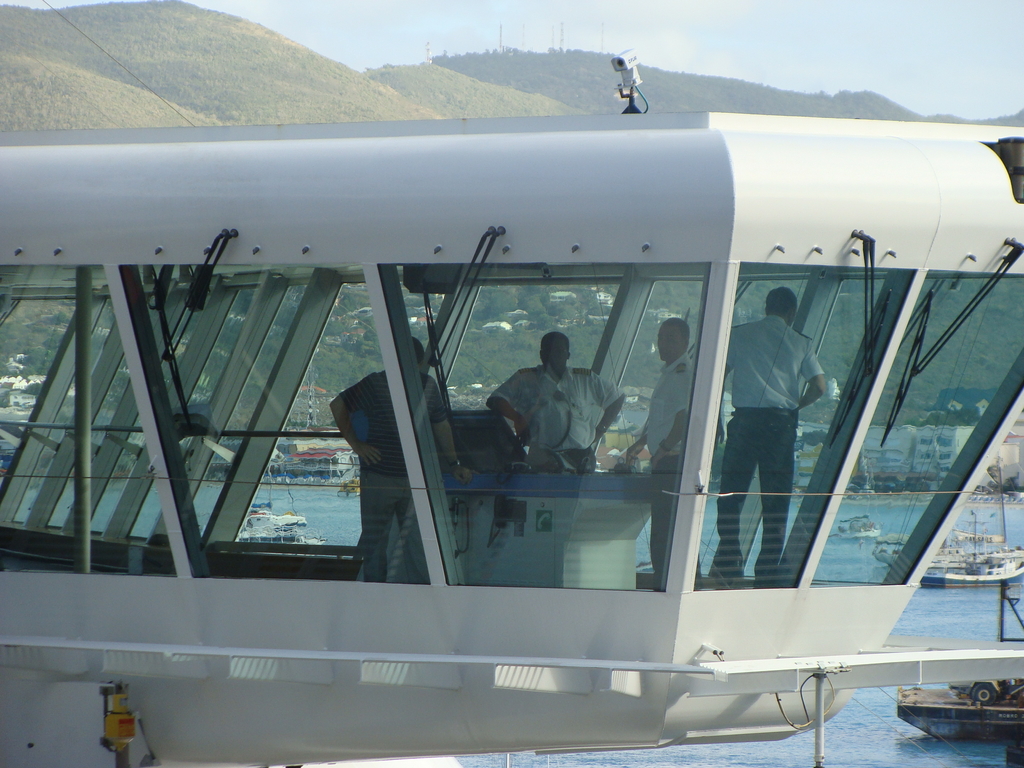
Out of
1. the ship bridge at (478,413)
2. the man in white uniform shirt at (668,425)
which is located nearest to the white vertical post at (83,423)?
the ship bridge at (478,413)

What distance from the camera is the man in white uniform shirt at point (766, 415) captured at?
5773 mm

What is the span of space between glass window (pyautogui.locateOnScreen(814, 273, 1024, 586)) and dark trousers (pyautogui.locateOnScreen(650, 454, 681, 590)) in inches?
41.1

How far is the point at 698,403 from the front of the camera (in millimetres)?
5680

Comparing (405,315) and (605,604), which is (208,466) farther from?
(605,604)

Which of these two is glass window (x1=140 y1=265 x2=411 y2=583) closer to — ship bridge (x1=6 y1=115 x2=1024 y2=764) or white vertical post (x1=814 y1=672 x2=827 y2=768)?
ship bridge (x1=6 y1=115 x2=1024 y2=764)

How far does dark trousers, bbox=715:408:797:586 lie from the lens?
585cm

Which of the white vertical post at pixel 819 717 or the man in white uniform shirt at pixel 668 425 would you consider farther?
the white vertical post at pixel 819 717

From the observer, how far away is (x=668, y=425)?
575 centimetres

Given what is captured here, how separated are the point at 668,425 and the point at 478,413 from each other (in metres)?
1.11

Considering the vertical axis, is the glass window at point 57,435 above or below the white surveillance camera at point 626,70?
below

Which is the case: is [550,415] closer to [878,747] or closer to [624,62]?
[624,62]

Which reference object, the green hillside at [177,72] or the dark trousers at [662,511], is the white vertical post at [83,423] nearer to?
the dark trousers at [662,511]

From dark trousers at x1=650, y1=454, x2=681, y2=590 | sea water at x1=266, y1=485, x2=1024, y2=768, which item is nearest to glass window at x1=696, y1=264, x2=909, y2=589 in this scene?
dark trousers at x1=650, y1=454, x2=681, y2=590

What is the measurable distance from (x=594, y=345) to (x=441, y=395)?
932 millimetres
